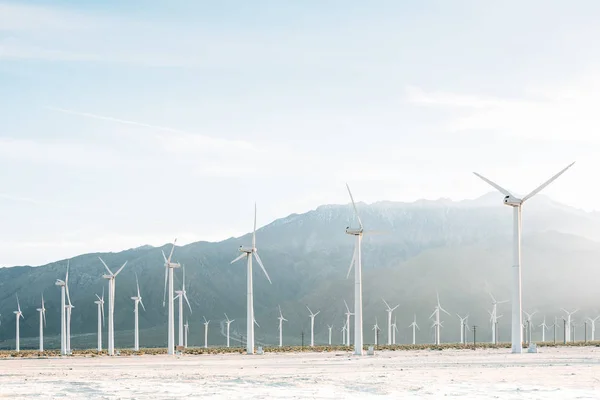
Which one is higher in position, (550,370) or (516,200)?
(516,200)

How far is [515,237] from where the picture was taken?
8688 centimetres

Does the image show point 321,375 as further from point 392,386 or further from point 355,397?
point 355,397

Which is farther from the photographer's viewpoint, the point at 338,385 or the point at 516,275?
the point at 516,275

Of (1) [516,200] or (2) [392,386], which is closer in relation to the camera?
(2) [392,386]

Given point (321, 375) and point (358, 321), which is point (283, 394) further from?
point (358, 321)

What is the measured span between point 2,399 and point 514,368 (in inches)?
1290

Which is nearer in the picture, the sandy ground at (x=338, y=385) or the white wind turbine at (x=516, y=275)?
the sandy ground at (x=338, y=385)

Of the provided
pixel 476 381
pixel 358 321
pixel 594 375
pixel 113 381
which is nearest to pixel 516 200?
pixel 358 321

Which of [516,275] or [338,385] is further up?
[516,275]

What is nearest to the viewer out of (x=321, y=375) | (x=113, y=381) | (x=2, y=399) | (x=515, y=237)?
(x=2, y=399)

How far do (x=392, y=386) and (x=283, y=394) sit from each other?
6.56 meters

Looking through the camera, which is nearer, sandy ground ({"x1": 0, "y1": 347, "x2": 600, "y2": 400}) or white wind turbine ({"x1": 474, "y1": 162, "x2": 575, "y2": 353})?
sandy ground ({"x1": 0, "y1": 347, "x2": 600, "y2": 400})

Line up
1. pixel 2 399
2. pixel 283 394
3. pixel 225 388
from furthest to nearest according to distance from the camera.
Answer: pixel 225 388 < pixel 283 394 < pixel 2 399

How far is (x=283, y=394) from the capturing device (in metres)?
37.2
